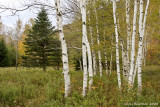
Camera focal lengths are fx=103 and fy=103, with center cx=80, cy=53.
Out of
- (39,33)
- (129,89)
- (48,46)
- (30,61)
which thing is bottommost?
(129,89)

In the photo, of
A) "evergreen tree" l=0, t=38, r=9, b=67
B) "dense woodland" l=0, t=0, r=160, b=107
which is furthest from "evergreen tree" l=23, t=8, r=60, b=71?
"evergreen tree" l=0, t=38, r=9, b=67

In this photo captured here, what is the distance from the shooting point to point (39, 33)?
42.1 ft

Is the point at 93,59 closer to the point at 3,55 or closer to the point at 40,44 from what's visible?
the point at 40,44

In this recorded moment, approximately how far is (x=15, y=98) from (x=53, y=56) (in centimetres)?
974

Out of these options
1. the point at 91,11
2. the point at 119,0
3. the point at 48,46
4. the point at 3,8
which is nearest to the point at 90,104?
the point at 3,8

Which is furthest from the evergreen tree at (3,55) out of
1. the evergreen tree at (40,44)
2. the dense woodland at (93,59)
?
the evergreen tree at (40,44)

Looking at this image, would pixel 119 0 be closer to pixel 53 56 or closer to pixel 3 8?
pixel 3 8

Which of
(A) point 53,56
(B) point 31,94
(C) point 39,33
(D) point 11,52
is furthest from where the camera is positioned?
(D) point 11,52

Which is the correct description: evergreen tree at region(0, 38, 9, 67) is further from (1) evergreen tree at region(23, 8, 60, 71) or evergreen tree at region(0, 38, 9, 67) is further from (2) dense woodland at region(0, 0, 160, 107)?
(1) evergreen tree at region(23, 8, 60, 71)

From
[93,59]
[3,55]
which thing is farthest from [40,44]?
[3,55]

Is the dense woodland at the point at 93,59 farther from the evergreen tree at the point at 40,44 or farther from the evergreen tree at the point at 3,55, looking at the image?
the evergreen tree at the point at 3,55

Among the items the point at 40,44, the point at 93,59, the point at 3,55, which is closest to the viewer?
the point at 93,59

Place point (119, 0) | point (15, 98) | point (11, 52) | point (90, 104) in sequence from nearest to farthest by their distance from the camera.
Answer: point (90, 104) < point (15, 98) < point (119, 0) < point (11, 52)

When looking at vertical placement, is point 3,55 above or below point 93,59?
above
